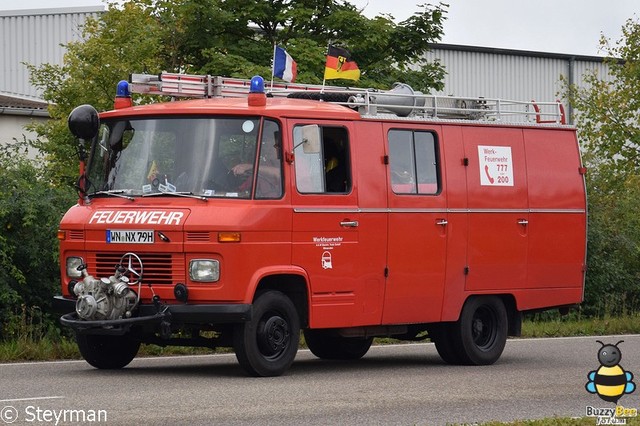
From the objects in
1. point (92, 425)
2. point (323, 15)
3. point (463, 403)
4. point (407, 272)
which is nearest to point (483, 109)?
point (407, 272)

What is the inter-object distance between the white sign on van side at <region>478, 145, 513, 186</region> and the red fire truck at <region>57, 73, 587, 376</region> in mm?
24

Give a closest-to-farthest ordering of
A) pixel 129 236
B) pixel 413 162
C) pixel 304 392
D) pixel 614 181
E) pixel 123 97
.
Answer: pixel 304 392 → pixel 129 236 → pixel 123 97 → pixel 413 162 → pixel 614 181

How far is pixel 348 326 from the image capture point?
14305 mm

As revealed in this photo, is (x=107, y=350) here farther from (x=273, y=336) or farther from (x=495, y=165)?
(x=495, y=165)

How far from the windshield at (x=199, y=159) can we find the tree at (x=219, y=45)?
26.3 feet

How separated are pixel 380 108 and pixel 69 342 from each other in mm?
4659

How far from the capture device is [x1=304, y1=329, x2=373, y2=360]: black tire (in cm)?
1638

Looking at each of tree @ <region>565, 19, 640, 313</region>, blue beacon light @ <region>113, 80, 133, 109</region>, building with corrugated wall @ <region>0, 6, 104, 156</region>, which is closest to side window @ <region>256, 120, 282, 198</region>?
blue beacon light @ <region>113, 80, 133, 109</region>

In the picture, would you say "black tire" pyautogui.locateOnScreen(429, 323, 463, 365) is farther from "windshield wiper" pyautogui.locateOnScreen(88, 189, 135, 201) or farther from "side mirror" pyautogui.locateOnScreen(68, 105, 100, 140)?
"side mirror" pyautogui.locateOnScreen(68, 105, 100, 140)

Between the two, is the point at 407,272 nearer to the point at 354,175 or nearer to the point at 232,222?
the point at 354,175

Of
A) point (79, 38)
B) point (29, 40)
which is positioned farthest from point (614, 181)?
point (29, 40)

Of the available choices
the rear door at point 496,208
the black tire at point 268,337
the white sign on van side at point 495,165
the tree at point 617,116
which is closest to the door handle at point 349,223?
the black tire at point 268,337

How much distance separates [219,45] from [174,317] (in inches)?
598

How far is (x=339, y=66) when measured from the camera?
54.3 feet
